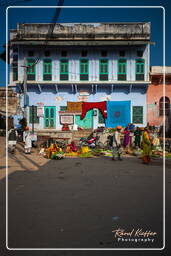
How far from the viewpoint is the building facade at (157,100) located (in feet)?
62.5

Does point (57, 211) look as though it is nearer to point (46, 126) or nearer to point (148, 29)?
point (46, 126)

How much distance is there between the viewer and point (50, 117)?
1883 centimetres

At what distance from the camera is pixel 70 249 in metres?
2.35

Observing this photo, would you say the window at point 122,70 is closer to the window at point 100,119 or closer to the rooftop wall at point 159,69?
the rooftop wall at point 159,69

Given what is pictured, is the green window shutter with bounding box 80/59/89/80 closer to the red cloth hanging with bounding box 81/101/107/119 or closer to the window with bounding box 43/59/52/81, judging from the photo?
the red cloth hanging with bounding box 81/101/107/119

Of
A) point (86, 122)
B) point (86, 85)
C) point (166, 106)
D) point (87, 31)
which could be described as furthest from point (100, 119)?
point (87, 31)

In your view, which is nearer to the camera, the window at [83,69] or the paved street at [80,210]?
the paved street at [80,210]

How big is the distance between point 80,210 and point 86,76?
53.4 feet

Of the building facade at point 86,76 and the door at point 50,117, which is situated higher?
the building facade at point 86,76

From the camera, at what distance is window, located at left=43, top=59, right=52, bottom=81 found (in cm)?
1867

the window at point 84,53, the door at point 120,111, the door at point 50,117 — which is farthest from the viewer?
the door at point 50,117

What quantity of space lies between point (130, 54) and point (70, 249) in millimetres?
18709

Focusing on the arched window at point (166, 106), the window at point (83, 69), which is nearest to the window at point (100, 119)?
the window at point (83, 69)

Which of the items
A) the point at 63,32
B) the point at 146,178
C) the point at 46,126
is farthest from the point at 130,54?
the point at 146,178
